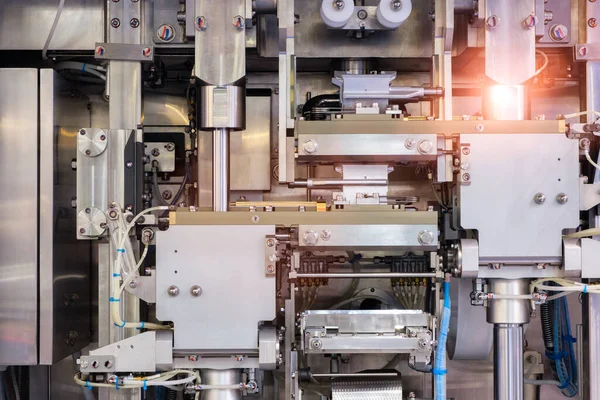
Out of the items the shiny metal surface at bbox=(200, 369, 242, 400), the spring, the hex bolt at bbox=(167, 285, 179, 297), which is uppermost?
the hex bolt at bbox=(167, 285, 179, 297)

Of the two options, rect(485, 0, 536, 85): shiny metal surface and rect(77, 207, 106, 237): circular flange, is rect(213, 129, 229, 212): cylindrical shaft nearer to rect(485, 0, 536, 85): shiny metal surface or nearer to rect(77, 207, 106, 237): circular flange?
rect(77, 207, 106, 237): circular flange

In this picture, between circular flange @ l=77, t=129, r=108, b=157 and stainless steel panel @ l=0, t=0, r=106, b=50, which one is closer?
circular flange @ l=77, t=129, r=108, b=157

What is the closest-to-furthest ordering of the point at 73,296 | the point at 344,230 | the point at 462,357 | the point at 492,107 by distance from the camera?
the point at 344,230, the point at 492,107, the point at 73,296, the point at 462,357

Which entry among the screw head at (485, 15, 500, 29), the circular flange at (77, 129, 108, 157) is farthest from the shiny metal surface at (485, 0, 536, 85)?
the circular flange at (77, 129, 108, 157)

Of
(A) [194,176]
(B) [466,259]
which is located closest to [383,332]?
(B) [466,259]

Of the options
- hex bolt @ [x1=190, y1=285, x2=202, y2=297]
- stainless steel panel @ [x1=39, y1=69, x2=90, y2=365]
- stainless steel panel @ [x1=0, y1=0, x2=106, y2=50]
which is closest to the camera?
hex bolt @ [x1=190, y1=285, x2=202, y2=297]

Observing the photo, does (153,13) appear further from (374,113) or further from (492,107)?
(492,107)

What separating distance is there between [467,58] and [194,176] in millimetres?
1281

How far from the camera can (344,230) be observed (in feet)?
7.11

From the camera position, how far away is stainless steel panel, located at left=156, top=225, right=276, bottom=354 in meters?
2.15

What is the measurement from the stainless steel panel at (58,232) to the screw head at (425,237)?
1342 mm

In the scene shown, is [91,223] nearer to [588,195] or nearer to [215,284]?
[215,284]

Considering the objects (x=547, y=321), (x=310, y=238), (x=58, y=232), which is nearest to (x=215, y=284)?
(x=310, y=238)

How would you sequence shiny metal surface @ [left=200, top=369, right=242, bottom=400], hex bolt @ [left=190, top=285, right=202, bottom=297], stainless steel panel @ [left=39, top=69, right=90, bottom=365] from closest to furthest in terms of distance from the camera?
hex bolt @ [left=190, top=285, right=202, bottom=297] → shiny metal surface @ [left=200, top=369, right=242, bottom=400] → stainless steel panel @ [left=39, top=69, right=90, bottom=365]
